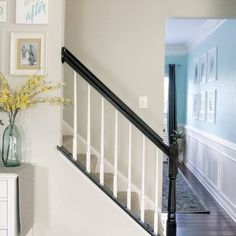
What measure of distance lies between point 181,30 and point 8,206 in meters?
5.21

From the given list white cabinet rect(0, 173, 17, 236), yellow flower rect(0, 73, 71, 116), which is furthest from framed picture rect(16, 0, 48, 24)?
white cabinet rect(0, 173, 17, 236)

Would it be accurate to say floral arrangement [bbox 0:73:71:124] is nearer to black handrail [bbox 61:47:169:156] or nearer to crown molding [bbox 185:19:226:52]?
black handrail [bbox 61:47:169:156]

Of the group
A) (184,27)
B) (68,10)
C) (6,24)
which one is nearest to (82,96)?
(68,10)

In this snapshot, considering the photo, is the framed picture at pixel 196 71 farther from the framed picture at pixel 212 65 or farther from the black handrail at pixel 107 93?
the black handrail at pixel 107 93

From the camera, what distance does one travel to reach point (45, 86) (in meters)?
2.36

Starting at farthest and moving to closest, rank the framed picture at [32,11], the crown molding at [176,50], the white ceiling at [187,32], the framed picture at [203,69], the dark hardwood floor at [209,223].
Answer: the crown molding at [176,50] → the framed picture at [203,69] → the white ceiling at [187,32] → the dark hardwood floor at [209,223] → the framed picture at [32,11]

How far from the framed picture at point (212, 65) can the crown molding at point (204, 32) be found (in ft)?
1.24

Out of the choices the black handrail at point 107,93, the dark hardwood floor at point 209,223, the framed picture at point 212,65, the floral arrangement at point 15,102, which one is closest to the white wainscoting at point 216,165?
the dark hardwood floor at point 209,223

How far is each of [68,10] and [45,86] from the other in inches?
49.2

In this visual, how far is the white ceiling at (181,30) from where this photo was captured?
564cm

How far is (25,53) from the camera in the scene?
2.37 meters

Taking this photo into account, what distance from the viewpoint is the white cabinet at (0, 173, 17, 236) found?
2031mm

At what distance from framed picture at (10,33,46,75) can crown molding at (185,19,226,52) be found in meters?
3.36

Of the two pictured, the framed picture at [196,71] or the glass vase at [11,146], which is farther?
the framed picture at [196,71]
